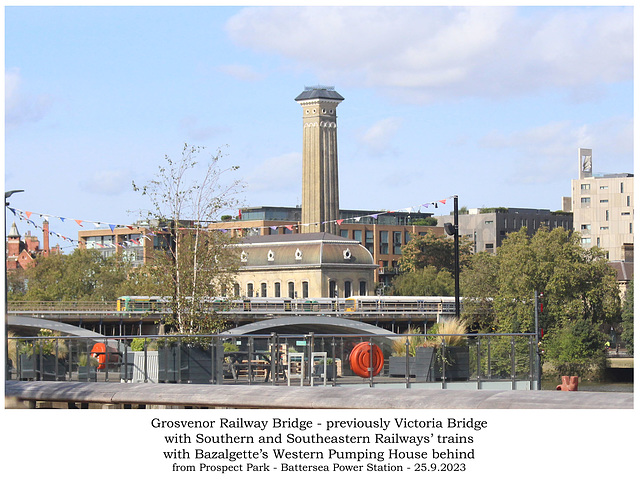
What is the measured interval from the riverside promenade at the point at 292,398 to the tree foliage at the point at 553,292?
57692mm

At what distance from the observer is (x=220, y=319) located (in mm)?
29594

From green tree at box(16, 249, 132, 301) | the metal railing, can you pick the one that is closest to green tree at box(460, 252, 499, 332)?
green tree at box(16, 249, 132, 301)

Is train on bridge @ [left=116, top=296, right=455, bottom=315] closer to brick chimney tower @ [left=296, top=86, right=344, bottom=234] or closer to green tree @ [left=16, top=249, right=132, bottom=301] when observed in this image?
green tree @ [left=16, top=249, right=132, bottom=301]

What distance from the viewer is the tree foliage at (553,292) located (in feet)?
240

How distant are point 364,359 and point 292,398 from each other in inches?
279

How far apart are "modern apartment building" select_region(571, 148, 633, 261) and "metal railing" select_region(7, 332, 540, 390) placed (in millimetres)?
98065

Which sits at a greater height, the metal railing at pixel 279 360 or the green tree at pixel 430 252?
the green tree at pixel 430 252

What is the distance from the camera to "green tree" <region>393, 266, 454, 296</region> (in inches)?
4117

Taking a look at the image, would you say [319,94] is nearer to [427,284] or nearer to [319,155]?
[319,155]

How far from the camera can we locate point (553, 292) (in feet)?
246

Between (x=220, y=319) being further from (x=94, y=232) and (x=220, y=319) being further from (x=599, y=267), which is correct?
(x=94, y=232)

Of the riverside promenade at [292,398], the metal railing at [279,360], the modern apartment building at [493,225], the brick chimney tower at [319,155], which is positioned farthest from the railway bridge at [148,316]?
the riverside promenade at [292,398]

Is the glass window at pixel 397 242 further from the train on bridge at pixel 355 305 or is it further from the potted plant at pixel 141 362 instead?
the potted plant at pixel 141 362

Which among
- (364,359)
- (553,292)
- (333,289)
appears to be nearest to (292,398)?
(364,359)
